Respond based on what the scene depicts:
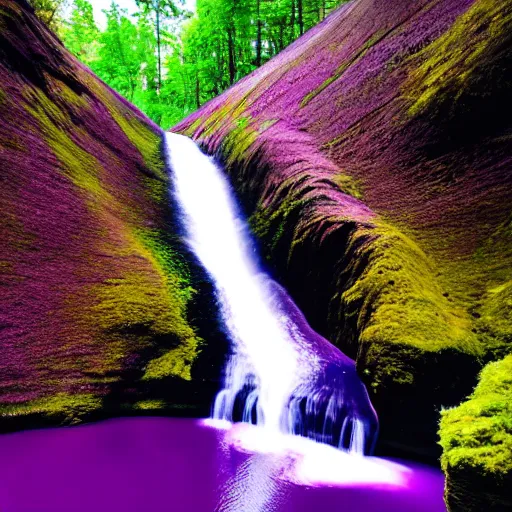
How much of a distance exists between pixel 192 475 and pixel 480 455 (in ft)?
10.5

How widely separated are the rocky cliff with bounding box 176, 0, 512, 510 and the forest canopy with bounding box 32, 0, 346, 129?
15.9 metres

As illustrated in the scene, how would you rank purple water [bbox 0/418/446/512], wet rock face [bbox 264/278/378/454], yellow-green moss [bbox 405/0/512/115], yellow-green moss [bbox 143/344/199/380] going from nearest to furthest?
purple water [bbox 0/418/446/512]
wet rock face [bbox 264/278/378/454]
yellow-green moss [bbox 143/344/199/380]
yellow-green moss [bbox 405/0/512/115]

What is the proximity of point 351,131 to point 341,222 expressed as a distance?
413cm

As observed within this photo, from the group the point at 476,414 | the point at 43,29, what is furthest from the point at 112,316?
the point at 43,29

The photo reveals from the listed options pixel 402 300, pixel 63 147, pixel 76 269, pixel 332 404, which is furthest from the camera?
pixel 63 147

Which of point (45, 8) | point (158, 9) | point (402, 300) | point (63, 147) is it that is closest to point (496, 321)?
point (402, 300)

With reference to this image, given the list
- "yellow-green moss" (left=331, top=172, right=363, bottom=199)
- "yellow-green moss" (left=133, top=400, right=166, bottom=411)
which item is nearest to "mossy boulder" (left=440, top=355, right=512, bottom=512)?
"yellow-green moss" (left=133, top=400, right=166, bottom=411)

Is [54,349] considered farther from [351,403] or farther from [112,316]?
[351,403]

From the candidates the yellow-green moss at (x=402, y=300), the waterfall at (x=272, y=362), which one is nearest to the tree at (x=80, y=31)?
the waterfall at (x=272, y=362)

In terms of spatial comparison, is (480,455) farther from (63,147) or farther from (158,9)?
(158,9)

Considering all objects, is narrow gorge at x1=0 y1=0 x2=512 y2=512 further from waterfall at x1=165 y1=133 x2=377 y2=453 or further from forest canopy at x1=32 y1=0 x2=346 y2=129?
forest canopy at x1=32 y1=0 x2=346 y2=129

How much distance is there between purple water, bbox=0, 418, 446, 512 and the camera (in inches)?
175

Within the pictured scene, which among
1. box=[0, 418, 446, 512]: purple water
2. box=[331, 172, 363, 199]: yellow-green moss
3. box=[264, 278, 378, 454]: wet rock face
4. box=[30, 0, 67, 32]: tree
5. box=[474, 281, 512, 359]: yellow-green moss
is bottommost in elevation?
box=[0, 418, 446, 512]: purple water

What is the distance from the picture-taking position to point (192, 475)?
4973 millimetres
